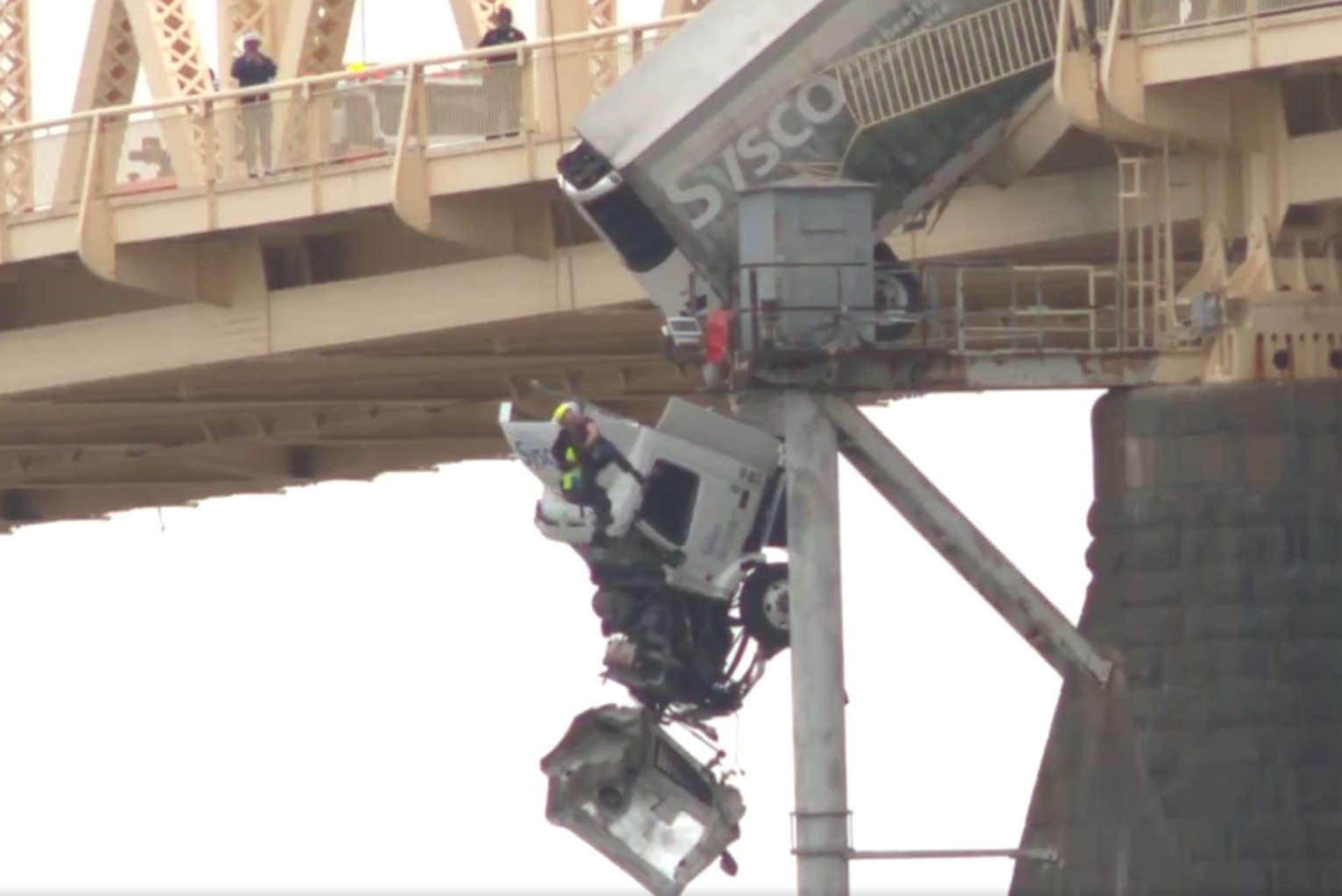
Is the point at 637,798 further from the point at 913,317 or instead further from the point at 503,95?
the point at 503,95

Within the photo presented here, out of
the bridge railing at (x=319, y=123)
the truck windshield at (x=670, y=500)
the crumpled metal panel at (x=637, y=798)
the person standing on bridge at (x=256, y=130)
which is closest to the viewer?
the truck windshield at (x=670, y=500)

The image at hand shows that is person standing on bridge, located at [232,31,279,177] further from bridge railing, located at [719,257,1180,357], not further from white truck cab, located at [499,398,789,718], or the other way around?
bridge railing, located at [719,257,1180,357]

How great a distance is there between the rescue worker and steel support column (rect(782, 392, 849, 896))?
2.05 meters

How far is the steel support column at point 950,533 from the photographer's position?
Result: 60062 millimetres

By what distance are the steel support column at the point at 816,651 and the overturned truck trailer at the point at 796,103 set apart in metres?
1.72

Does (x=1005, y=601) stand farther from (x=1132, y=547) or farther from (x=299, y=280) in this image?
(x=299, y=280)

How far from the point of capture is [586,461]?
202 feet

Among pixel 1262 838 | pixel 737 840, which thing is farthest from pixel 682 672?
pixel 1262 838

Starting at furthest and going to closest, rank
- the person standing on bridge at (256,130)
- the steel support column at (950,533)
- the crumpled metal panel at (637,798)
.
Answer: the person standing on bridge at (256,130)
the crumpled metal panel at (637,798)
the steel support column at (950,533)

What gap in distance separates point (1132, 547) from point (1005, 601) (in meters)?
1.81

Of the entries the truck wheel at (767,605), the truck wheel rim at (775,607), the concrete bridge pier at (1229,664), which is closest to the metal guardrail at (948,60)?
the concrete bridge pier at (1229,664)

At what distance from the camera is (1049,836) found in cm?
5972

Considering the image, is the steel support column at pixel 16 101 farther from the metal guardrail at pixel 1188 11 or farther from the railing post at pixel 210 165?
the metal guardrail at pixel 1188 11

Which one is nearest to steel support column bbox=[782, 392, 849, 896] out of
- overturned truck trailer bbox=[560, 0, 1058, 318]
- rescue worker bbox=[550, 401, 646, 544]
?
overturned truck trailer bbox=[560, 0, 1058, 318]
